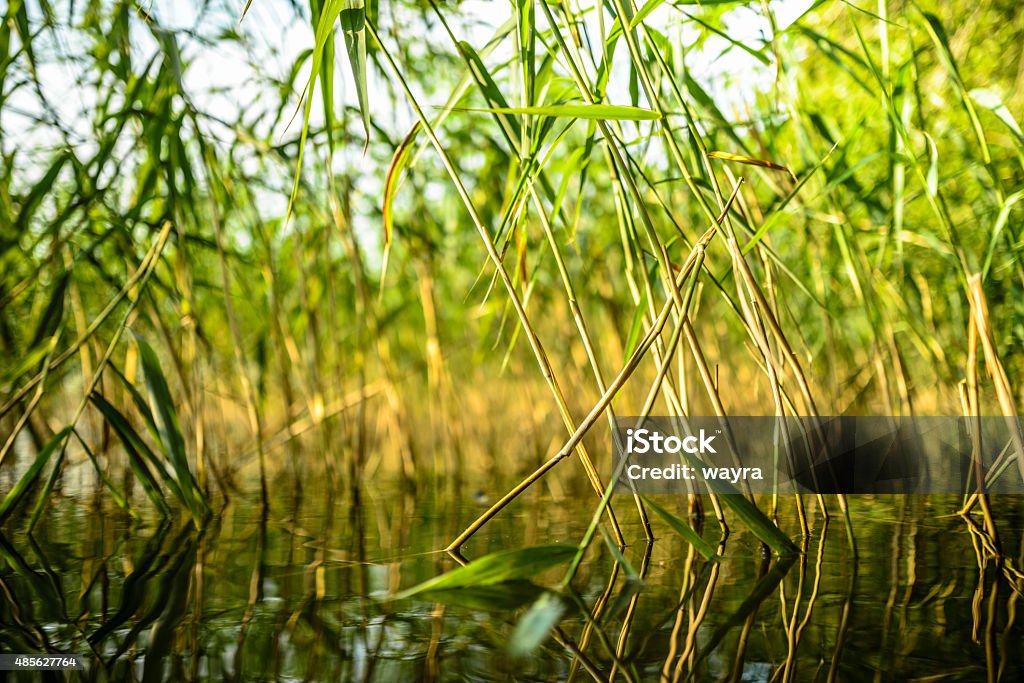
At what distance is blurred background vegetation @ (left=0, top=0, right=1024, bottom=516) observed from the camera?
0.87 metres

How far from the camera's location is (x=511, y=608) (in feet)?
2.36

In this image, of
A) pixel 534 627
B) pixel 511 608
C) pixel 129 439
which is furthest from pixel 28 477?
pixel 534 627

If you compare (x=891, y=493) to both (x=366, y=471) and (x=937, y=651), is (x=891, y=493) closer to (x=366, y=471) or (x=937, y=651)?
(x=937, y=651)

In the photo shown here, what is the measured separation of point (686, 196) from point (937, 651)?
1.27 m

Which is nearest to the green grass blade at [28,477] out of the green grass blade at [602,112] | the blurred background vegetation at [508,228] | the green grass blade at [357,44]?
the blurred background vegetation at [508,228]

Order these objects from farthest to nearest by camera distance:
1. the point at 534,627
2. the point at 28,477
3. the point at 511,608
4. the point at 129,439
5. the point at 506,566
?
1. the point at 129,439
2. the point at 28,477
3. the point at 511,608
4. the point at 506,566
5. the point at 534,627

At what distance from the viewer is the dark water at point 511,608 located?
0.59 metres

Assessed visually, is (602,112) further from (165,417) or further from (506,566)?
(165,417)

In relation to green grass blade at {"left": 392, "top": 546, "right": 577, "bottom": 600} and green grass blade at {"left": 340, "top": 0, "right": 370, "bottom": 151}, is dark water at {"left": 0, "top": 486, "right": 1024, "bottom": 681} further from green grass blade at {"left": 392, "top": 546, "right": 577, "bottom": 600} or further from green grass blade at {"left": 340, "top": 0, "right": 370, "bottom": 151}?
green grass blade at {"left": 340, "top": 0, "right": 370, "bottom": 151}

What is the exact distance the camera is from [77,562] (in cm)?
98

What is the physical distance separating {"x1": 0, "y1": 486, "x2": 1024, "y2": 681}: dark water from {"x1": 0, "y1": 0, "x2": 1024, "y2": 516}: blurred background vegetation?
A: 0.54 feet

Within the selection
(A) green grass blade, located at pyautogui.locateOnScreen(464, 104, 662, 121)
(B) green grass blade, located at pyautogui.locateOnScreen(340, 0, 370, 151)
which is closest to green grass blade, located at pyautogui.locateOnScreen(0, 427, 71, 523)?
(B) green grass blade, located at pyautogui.locateOnScreen(340, 0, 370, 151)

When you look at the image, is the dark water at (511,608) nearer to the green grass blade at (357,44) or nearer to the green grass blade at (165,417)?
the green grass blade at (165,417)

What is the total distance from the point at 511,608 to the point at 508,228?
37 cm
